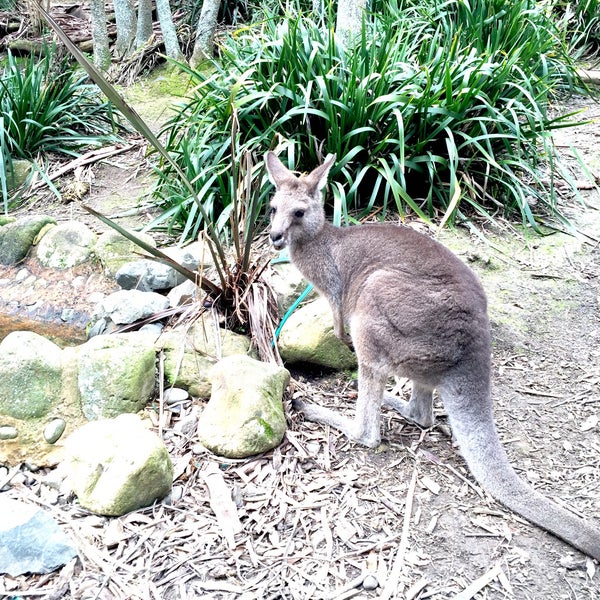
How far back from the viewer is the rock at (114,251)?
19.0ft

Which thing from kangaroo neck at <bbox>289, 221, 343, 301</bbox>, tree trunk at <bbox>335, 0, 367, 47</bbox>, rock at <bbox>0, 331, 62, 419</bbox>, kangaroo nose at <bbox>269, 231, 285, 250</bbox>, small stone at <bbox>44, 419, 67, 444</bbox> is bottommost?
small stone at <bbox>44, 419, 67, 444</bbox>

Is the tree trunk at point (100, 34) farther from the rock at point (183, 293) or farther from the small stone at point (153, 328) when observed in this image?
the small stone at point (153, 328)

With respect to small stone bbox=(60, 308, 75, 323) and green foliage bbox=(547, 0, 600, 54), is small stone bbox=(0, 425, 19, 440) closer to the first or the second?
small stone bbox=(60, 308, 75, 323)

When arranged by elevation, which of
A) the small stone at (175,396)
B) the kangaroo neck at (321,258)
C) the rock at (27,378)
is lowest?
the small stone at (175,396)

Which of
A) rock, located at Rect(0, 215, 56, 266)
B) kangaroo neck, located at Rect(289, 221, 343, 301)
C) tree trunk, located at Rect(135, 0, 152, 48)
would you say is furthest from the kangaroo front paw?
tree trunk, located at Rect(135, 0, 152, 48)

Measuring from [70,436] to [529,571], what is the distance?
2522mm

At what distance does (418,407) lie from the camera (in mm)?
4137

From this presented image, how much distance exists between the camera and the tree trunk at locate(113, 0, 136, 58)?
10.8 meters

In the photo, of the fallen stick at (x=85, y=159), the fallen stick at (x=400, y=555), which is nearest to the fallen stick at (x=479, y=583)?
the fallen stick at (x=400, y=555)

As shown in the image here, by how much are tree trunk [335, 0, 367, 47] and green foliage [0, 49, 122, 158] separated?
327 cm

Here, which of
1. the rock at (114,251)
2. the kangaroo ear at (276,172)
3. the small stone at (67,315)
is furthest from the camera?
the rock at (114,251)

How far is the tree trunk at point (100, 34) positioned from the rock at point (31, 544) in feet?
28.4

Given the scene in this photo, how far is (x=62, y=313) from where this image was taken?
5.72m

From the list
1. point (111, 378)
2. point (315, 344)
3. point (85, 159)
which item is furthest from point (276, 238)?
point (85, 159)
